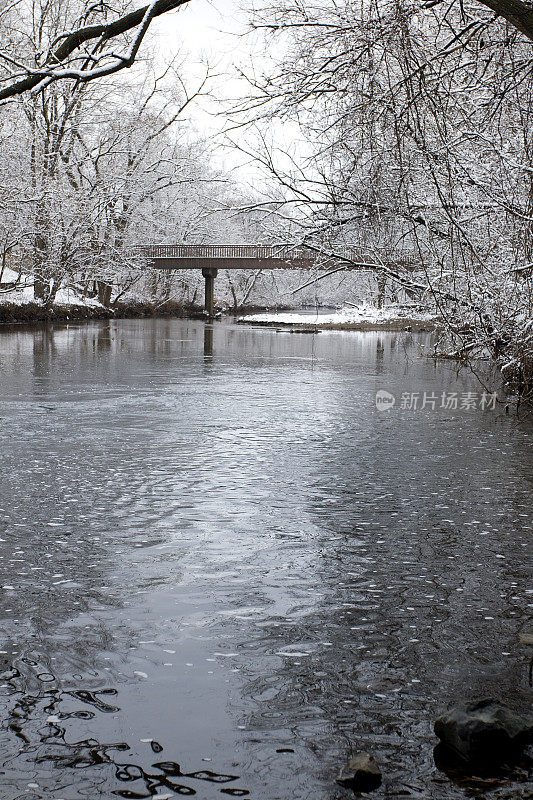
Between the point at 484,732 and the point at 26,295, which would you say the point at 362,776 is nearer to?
the point at 484,732

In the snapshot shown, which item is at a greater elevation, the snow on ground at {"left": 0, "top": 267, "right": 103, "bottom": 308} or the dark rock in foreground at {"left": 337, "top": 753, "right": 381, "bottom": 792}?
the snow on ground at {"left": 0, "top": 267, "right": 103, "bottom": 308}

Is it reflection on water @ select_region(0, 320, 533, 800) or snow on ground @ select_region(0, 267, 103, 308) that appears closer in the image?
reflection on water @ select_region(0, 320, 533, 800)

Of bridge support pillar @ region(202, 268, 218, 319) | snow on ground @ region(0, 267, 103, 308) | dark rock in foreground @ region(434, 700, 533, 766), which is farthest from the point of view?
bridge support pillar @ region(202, 268, 218, 319)

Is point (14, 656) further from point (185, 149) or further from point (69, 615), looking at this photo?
point (185, 149)

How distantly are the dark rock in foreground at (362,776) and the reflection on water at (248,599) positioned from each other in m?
0.05

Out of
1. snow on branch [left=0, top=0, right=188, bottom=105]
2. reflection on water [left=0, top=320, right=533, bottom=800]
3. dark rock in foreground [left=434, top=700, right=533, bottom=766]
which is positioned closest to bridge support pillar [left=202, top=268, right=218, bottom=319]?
reflection on water [left=0, top=320, right=533, bottom=800]

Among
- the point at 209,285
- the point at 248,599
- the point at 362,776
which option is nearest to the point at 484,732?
the point at 362,776

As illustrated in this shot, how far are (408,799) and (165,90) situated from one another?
38.4 m

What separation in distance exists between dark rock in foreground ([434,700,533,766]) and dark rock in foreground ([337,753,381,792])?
32 cm

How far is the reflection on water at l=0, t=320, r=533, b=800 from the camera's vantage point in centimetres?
303

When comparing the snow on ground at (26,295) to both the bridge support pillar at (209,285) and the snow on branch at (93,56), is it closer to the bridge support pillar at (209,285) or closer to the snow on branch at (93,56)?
the bridge support pillar at (209,285)

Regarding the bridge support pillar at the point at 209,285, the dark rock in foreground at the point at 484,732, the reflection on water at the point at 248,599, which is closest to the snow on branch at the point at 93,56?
the reflection on water at the point at 248,599

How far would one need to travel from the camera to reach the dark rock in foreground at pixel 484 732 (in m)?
2.96

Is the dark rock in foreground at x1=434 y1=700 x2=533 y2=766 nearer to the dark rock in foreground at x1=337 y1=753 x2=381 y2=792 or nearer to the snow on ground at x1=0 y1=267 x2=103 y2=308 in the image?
the dark rock in foreground at x1=337 y1=753 x2=381 y2=792
